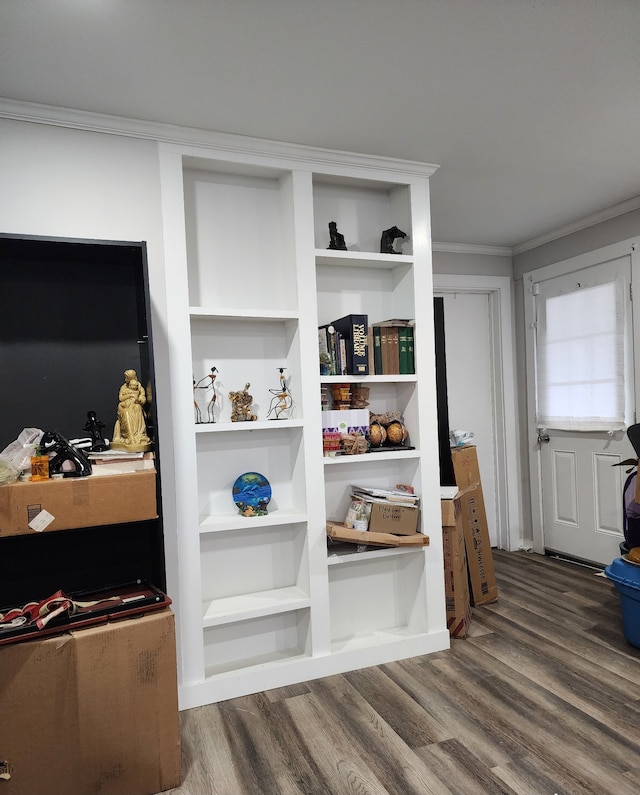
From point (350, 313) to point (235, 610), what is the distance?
1562 millimetres

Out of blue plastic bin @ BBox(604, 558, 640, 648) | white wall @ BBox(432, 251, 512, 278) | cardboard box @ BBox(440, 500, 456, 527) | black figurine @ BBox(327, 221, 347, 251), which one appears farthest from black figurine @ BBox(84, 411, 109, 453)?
white wall @ BBox(432, 251, 512, 278)

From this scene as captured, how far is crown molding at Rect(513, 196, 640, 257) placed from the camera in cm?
371

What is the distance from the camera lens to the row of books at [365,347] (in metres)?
2.76

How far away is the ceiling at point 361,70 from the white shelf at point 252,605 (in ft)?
6.93

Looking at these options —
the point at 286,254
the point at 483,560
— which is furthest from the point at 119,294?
the point at 483,560

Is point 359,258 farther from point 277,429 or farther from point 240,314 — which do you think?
point 277,429

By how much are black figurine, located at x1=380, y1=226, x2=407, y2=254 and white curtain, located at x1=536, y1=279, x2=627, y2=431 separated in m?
1.83

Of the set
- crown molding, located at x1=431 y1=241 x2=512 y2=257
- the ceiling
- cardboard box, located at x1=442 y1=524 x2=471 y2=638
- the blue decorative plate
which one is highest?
the ceiling

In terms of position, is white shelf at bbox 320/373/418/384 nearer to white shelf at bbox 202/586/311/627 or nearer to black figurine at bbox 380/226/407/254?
black figurine at bbox 380/226/407/254

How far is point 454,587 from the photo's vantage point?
3.02m

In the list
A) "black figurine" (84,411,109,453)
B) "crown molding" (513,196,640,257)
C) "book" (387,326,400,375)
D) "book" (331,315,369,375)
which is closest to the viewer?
"black figurine" (84,411,109,453)

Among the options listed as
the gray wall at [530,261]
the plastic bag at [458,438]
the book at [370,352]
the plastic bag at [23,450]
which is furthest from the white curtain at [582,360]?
the plastic bag at [23,450]

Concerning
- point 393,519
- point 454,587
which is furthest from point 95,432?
point 454,587

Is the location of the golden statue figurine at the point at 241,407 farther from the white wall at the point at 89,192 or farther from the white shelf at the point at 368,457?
the white shelf at the point at 368,457
